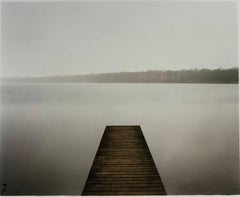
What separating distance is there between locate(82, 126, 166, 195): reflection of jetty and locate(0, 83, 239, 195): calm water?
→ 0.03 meters

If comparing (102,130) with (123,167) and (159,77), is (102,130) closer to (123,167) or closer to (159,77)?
(123,167)

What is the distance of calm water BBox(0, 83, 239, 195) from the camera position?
1842 mm

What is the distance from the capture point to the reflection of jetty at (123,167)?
5.94 feet

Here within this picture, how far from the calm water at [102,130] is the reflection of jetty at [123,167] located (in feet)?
0.11

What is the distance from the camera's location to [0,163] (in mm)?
1841

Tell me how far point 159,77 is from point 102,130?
34 centimetres

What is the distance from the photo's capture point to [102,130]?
6.08ft

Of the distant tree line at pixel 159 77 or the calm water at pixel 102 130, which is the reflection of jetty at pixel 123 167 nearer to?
the calm water at pixel 102 130

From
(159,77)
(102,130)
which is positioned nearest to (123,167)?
(102,130)

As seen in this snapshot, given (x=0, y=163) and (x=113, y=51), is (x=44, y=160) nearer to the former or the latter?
(x=0, y=163)

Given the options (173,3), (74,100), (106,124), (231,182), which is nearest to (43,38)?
(74,100)

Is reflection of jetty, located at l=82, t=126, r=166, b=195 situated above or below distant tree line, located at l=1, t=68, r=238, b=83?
below

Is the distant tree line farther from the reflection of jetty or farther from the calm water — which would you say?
the reflection of jetty

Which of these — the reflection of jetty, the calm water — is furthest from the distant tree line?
the reflection of jetty
